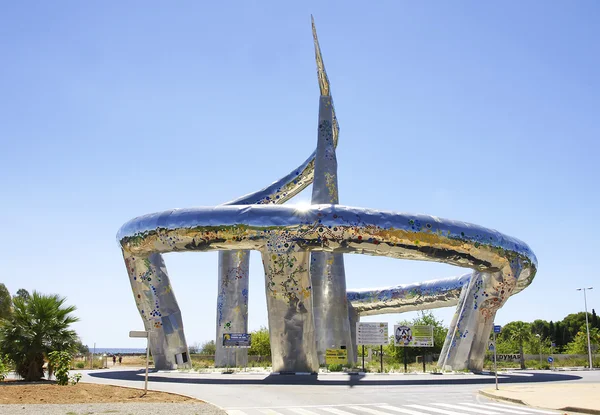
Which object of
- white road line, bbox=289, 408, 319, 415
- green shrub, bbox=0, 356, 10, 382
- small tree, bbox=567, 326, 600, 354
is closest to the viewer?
white road line, bbox=289, 408, 319, 415

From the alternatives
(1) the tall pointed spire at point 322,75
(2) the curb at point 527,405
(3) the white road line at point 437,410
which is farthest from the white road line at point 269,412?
(1) the tall pointed spire at point 322,75

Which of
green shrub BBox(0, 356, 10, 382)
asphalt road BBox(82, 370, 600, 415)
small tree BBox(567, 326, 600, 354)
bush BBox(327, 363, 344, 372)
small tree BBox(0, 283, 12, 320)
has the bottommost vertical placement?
small tree BBox(567, 326, 600, 354)

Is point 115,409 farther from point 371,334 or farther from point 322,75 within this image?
point 322,75

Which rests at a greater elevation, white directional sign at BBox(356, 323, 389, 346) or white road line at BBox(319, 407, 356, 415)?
white directional sign at BBox(356, 323, 389, 346)

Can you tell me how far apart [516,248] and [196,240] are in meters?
13.3

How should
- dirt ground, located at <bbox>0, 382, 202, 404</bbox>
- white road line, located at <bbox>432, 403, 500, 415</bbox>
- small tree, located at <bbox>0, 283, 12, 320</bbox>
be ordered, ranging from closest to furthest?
white road line, located at <bbox>432, 403, 500, 415</bbox> < dirt ground, located at <bbox>0, 382, 202, 404</bbox> < small tree, located at <bbox>0, 283, 12, 320</bbox>

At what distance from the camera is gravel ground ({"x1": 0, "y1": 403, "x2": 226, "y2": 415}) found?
442 inches

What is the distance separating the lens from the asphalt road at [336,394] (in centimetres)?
1214

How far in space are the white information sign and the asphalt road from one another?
7.43 metres

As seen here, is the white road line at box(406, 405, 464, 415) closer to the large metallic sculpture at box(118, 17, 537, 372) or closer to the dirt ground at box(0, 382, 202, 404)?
the dirt ground at box(0, 382, 202, 404)

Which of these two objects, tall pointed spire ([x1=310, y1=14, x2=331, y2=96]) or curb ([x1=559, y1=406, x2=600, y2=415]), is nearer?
curb ([x1=559, y1=406, x2=600, y2=415])

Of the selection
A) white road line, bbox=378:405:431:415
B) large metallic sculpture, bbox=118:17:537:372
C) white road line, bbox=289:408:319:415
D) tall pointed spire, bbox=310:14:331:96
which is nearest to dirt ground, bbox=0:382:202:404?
white road line, bbox=289:408:319:415

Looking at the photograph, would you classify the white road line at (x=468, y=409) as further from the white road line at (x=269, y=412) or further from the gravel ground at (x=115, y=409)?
the gravel ground at (x=115, y=409)

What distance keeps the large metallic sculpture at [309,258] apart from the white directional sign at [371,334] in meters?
0.77
